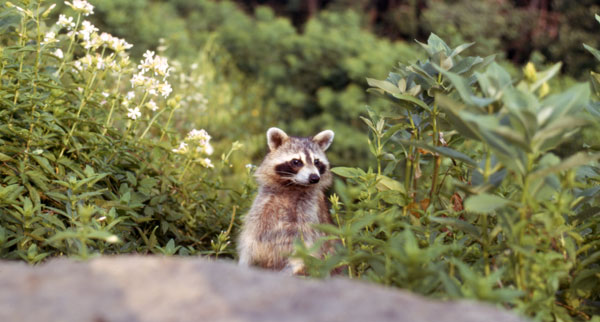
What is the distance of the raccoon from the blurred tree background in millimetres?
4474

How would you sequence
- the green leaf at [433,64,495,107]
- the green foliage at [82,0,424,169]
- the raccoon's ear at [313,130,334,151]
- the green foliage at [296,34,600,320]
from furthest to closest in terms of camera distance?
the green foliage at [82,0,424,169] < the raccoon's ear at [313,130,334,151] < the green leaf at [433,64,495,107] < the green foliage at [296,34,600,320]

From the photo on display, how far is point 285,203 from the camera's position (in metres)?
5.03

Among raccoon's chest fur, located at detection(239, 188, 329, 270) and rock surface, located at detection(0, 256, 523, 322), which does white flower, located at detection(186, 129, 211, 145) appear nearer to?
raccoon's chest fur, located at detection(239, 188, 329, 270)

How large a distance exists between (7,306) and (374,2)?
17.8 meters

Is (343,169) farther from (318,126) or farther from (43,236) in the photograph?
(318,126)

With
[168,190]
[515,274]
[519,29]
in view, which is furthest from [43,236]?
[519,29]

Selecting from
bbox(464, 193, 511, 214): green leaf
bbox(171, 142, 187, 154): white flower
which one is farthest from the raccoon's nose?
bbox(464, 193, 511, 214): green leaf

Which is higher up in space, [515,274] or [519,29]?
[519,29]

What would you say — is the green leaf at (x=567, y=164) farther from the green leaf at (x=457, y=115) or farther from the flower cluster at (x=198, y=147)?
the flower cluster at (x=198, y=147)

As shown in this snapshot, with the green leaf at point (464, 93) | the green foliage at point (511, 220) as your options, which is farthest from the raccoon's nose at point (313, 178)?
the green leaf at point (464, 93)

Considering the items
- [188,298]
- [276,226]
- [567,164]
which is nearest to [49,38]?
[276,226]

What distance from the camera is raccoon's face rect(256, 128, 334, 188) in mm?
5184

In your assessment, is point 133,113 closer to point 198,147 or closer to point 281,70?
point 198,147

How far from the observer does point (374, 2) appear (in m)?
18.7
